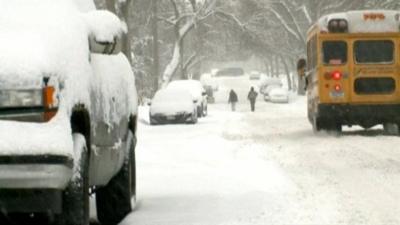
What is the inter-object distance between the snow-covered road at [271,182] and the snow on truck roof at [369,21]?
8.70 ft

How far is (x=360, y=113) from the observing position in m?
21.0

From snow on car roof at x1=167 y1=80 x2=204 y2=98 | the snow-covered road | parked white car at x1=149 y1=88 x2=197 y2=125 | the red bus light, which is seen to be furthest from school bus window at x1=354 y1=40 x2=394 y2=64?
snow on car roof at x1=167 y1=80 x2=204 y2=98

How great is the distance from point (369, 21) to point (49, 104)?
16.4m

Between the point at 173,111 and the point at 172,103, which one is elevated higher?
the point at 172,103

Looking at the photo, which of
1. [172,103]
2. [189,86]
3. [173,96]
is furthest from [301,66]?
[189,86]

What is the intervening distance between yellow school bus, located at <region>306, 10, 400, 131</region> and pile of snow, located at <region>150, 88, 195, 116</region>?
12.3 meters

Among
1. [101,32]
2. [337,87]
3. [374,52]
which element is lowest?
[337,87]

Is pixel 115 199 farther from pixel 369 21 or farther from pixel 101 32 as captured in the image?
pixel 369 21

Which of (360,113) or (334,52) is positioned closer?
(360,113)

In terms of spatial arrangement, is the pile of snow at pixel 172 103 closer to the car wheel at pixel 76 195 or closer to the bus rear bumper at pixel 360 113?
the bus rear bumper at pixel 360 113

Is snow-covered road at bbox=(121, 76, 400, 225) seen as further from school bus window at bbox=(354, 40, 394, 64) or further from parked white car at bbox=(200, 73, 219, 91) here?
parked white car at bbox=(200, 73, 219, 91)

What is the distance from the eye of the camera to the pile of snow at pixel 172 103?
33.3m

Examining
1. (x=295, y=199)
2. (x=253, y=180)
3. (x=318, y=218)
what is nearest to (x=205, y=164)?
(x=253, y=180)

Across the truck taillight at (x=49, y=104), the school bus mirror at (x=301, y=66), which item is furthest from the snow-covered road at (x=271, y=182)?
the school bus mirror at (x=301, y=66)
